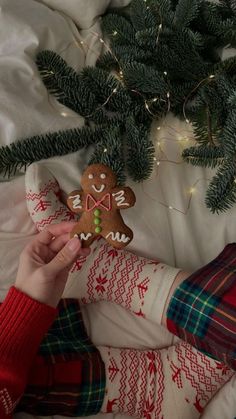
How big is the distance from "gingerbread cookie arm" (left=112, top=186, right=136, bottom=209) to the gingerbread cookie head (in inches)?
0.7

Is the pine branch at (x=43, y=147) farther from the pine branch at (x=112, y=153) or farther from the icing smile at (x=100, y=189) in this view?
the icing smile at (x=100, y=189)

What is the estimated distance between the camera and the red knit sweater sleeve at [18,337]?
2.27ft

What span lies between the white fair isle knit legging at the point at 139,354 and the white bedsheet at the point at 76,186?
29 mm

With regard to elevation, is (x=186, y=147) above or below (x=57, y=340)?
above

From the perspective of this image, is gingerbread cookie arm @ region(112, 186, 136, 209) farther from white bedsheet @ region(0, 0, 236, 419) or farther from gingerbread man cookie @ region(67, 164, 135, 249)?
white bedsheet @ region(0, 0, 236, 419)

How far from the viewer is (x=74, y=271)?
0.87 meters

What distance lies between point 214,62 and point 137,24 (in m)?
0.18

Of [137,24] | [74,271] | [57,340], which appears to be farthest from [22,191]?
[137,24]

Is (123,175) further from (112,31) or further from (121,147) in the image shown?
(112,31)

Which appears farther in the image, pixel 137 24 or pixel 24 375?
pixel 137 24

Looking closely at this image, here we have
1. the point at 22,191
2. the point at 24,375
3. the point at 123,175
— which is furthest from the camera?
the point at 22,191

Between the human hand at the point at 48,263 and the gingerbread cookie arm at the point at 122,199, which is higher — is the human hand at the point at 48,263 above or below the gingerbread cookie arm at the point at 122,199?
below

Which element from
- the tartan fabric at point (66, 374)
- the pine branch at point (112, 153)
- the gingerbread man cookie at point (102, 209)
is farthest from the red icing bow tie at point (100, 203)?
the tartan fabric at point (66, 374)

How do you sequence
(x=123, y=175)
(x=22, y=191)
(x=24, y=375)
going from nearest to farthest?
1. (x=24, y=375)
2. (x=123, y=175)
3. (x=22, y=191)
